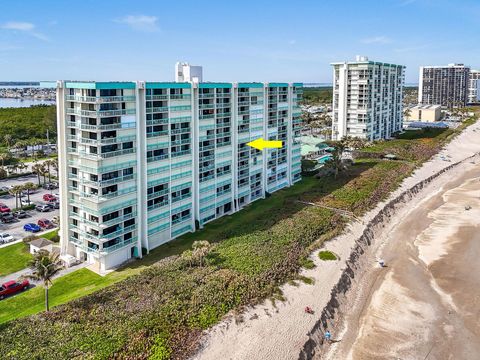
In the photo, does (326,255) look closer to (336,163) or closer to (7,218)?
(336,163)

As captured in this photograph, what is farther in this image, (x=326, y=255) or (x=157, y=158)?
(x=326, y=255)

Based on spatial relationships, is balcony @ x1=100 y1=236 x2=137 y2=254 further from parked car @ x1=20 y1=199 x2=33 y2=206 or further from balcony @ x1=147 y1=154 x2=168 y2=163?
parked car @ x1=20 y1=199 x2=33 y2=206

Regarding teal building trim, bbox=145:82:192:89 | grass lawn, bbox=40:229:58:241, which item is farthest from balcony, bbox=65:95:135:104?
grass lawn, bbox=40:229:58:241

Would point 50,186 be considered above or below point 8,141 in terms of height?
below

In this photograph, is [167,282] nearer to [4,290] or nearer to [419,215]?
[4,290]

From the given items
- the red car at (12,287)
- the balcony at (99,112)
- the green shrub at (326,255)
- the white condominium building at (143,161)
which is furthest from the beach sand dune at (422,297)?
the balcony at (99,112)

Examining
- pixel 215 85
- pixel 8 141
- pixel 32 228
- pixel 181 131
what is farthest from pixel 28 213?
pixel 8 141
